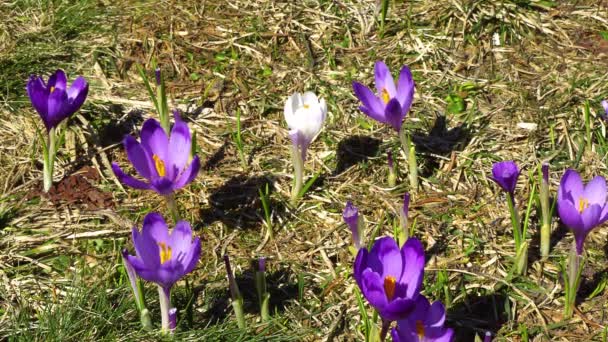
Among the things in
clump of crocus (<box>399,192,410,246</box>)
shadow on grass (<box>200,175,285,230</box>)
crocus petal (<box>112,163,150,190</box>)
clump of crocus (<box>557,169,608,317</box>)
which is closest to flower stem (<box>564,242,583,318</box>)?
clump of crocus (<box>557,169,608,317</box>)

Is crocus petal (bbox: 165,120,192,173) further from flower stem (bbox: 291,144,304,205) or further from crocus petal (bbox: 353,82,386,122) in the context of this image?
crocus petal (bbox: 353,82,386,122)

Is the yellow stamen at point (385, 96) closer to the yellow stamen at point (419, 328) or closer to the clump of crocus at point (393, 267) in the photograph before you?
the clump of crocus at point (393, 267)

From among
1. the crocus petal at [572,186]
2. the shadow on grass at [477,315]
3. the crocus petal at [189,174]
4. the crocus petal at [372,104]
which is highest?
the crocus petal at [372,104]

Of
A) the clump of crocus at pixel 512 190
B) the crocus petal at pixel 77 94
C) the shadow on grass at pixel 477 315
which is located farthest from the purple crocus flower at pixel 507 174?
the crocus petal at pixel 77 94

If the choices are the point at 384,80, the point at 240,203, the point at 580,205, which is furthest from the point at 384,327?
the point at 384,80

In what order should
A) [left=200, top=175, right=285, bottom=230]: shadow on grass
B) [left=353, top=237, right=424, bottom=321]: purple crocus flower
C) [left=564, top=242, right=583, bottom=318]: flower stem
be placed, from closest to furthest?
[left=353, top=237, right=424, bottom=321]: purple crocus flower, [left=564, top=242, right=583, bottom=318]: flower stem, [left=200, top=175, right=285, bottom=230]: shadow on grass

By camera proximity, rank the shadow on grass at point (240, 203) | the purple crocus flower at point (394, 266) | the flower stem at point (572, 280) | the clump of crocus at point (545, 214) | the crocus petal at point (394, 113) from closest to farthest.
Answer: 1. the purple crocus flower at point (394, 266)
2. the flower stem at point (572, 280)
3. the clump of crocus at point (545, 214)
4. the crocus petal at point (394, 113)
5. the shadow on grass at point (240, 203)

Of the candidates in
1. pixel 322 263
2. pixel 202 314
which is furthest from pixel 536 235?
pixel 202 314
